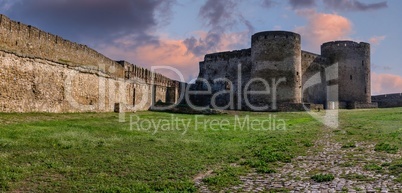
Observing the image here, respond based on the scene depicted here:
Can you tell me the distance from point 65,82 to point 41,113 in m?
2.94

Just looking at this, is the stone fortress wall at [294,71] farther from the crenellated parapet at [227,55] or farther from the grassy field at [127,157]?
the grassy field at [127,157]

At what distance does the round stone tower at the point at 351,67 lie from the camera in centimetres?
4597

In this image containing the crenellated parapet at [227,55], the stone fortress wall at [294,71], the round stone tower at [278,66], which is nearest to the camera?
the round stone tower at [278,66]

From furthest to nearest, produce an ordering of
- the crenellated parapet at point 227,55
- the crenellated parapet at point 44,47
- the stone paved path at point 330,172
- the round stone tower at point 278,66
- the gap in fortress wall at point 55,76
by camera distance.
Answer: the crenellated parapet at point 227,55, the round stone tower at point 278,66, the crenellated parapet at point 44,47, the gap in fortress wall at point 55,76, the stone paved path at point 330,172

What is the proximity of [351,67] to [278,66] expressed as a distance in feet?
50.5

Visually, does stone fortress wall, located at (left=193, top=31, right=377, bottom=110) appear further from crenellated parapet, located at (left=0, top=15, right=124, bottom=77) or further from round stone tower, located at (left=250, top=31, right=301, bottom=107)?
crenellated parapet, located at (left=0, top=15, right=124, bottom=77)

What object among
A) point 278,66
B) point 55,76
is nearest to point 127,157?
point 55,76

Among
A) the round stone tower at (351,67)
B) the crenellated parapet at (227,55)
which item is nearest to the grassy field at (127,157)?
the crenellated parapet at (227,55)

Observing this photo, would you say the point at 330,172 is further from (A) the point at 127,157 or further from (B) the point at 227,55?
(B) the point at 227,55

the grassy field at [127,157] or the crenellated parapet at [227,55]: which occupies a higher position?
the crenellated parapet at [227,55]

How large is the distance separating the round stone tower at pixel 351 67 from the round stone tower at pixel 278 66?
38.1 feet

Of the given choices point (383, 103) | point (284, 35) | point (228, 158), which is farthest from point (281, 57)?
point (228, 158)

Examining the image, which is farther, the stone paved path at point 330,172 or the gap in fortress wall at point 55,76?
the gap in fortress wall at point 55,76

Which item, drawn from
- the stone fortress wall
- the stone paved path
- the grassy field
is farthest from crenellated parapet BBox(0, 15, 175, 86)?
the stone fortress wall
